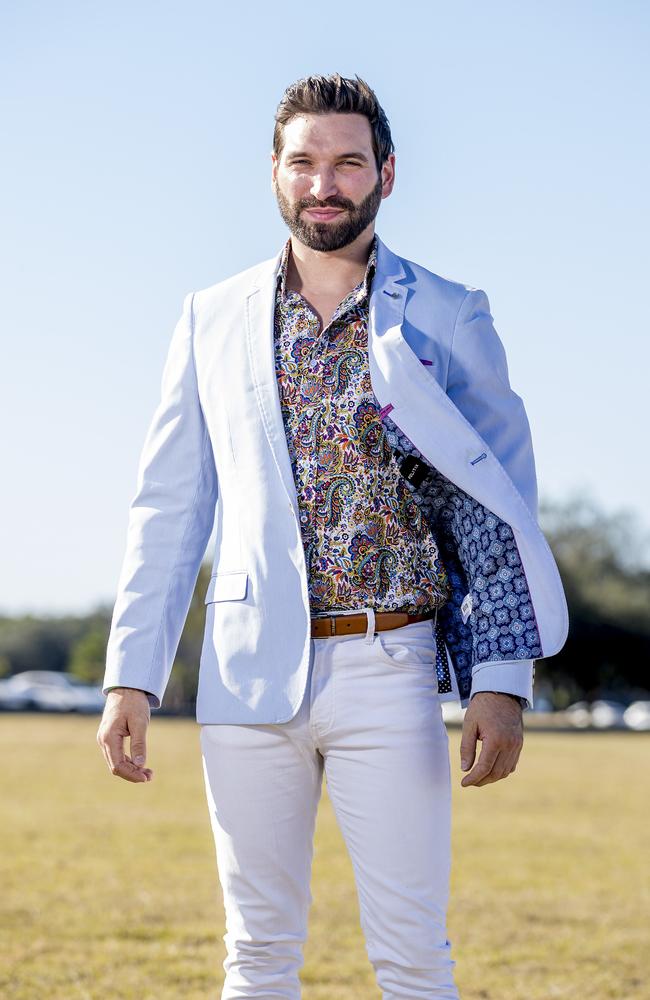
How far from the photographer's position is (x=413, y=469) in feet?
8.63

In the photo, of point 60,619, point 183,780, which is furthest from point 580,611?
point 60,619

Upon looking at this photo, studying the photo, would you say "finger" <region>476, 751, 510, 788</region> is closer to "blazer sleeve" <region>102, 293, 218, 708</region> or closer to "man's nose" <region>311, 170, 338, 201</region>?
"blazer sleeve" <region>102, 293, 218, 708</region>

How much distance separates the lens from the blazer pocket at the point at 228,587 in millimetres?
2650

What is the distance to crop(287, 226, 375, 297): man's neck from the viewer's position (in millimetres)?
2783

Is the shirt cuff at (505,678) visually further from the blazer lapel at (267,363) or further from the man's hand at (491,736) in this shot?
the blazer lapel at (267,363)

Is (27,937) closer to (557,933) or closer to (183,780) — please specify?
(557,933)

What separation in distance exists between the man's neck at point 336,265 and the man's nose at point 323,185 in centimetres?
13

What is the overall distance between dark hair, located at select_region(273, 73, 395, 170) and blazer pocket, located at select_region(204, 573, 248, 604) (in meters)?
0.91

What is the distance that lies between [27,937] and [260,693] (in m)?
3.57

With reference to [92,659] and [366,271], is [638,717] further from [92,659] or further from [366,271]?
[366,271]

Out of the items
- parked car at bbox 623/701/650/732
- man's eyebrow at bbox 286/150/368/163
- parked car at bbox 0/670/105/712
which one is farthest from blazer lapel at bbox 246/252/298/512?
parked car at bbox 623/701/650/732

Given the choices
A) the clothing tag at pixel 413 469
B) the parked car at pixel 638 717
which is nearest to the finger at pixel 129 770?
the clothing tag at pixel 413 469

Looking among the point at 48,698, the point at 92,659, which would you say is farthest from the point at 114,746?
the point at 92,659

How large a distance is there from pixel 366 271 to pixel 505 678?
0.91 meters
